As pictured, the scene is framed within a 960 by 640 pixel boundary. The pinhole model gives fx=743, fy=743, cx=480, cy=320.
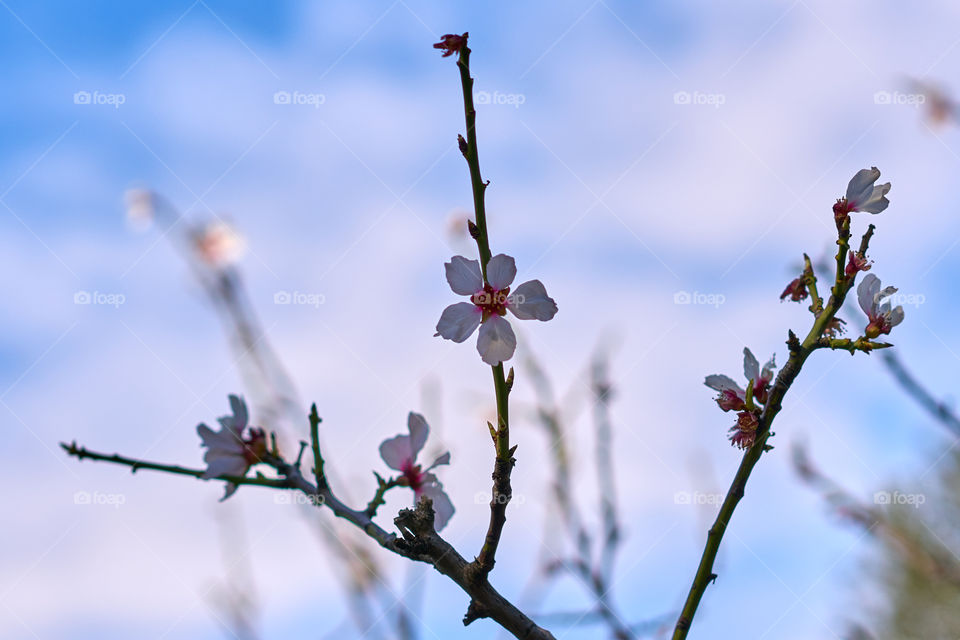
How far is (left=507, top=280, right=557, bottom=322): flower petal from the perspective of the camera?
1.35 m

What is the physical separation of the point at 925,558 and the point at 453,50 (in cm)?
311

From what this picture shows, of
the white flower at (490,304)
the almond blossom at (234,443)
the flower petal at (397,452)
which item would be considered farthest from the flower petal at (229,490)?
the white flower at (490,304)

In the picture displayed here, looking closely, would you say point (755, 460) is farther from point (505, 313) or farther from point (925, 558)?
point (925, 558)

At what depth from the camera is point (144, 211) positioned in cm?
349

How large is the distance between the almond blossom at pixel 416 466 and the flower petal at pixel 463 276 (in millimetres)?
260

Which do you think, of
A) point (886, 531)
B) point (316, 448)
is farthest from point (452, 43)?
point (886, 531)

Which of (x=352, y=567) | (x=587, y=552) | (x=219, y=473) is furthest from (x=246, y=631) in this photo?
(x=219, y=473)

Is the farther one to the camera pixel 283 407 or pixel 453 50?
pixel 283 407

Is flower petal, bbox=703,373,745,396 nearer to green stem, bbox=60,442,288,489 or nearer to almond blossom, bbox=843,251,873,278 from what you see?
almond blossom, bbox=843,251,873,278

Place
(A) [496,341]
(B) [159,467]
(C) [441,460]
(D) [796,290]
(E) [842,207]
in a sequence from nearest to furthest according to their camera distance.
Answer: (B) [159,467] → (A) [496,341] → (C) [441,460] → (E) [842,207] → (D) [796,290]

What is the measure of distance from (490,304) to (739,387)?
0.57 m

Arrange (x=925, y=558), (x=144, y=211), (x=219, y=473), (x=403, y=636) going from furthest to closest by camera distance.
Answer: (x=144, y=211) → (x=925, y=558) → (x=403, y=636) → (x=219, y=473)

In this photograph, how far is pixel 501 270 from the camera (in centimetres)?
131

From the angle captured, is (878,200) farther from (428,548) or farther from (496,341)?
(428,548)
